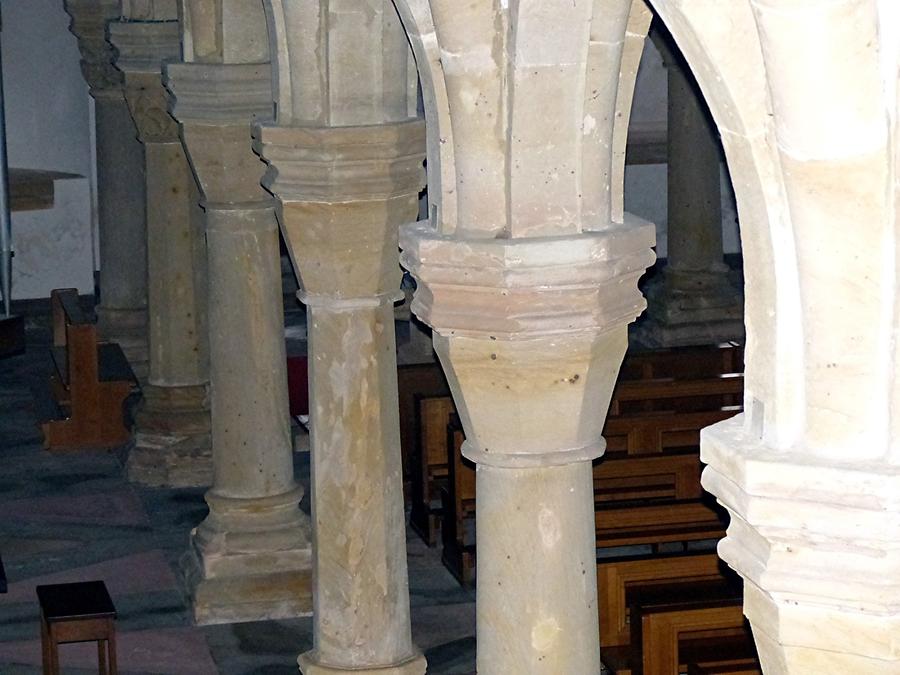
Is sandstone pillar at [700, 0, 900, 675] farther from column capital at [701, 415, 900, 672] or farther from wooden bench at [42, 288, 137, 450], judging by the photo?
wooden bench at [42, 288, 137, 450]

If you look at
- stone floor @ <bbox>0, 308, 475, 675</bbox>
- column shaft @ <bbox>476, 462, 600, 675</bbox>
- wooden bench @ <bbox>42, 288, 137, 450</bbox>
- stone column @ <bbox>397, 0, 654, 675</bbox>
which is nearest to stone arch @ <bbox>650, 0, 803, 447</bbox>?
stone column @ <bbox>397, 0, 654, 675</bbox>

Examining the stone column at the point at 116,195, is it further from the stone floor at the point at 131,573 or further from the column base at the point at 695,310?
the column base at the point at 695,310

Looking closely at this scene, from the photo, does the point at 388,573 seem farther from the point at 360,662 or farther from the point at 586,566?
the point at 586,566

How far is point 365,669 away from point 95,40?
7356 millimetres

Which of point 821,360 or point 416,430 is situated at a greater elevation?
point 821,360

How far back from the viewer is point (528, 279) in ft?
14.0

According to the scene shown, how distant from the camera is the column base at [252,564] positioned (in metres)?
8.05

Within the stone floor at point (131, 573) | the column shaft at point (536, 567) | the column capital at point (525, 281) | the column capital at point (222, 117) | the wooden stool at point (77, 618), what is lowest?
the stone floor at point (131, 573)

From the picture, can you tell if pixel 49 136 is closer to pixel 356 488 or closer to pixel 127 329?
pixel 127 329

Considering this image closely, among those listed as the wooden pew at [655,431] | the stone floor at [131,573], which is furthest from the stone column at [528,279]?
the wooden pew at [655,431]

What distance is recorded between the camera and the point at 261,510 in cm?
807

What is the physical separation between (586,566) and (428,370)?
5384 millimetres

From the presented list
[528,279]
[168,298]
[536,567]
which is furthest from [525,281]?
[168,298]

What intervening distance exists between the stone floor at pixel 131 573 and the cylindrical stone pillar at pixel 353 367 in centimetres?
111
